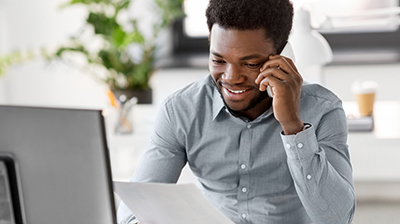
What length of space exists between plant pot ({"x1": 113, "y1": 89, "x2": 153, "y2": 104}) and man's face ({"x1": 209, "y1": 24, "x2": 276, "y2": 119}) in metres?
1.66

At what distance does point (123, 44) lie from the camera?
2.69 m

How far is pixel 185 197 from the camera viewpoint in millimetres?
977

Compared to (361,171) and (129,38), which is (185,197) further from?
(361,171)

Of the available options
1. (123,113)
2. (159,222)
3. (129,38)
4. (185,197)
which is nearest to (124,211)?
(159,222)

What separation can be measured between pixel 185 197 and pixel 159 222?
12cm

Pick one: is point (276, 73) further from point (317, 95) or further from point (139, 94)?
point (139, 94)

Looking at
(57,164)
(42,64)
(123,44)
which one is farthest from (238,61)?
(42,64)

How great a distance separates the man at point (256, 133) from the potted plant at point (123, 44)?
56.0 inches

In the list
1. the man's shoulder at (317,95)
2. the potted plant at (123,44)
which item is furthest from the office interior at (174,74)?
the man's shoulder at (317,95)

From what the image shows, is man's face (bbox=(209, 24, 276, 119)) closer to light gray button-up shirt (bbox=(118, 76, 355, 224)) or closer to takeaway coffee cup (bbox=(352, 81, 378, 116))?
light gray button-up shirt (bbox=(118, 76, 355, 224))

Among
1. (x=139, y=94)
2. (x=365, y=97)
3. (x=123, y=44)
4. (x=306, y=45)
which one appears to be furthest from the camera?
(x=139, y=94)

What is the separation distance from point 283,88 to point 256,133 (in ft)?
0.66

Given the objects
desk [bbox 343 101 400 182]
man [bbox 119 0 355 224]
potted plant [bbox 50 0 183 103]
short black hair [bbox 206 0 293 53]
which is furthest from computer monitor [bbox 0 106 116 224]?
potted plant [bbox 50 0 183 103]

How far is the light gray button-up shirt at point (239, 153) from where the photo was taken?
1.26 m
